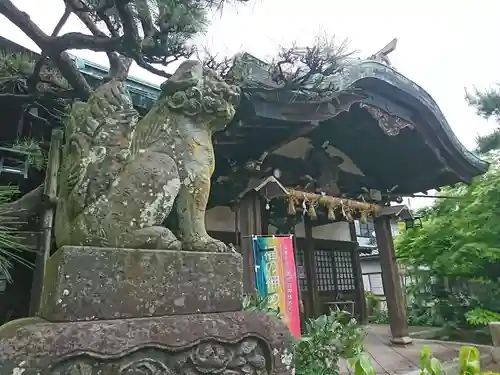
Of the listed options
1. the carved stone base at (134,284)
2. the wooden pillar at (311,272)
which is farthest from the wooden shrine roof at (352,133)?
the carved stone base at (134,284)

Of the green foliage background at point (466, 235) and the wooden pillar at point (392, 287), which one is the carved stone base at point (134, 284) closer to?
the wooden pillar at point (392, 287)

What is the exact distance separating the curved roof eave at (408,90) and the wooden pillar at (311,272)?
3.42 meters

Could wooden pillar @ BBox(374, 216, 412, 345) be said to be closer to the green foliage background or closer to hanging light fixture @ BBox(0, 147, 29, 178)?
the green foliage background

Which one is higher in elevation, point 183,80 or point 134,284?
point 183,80

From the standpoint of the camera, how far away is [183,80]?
213cm

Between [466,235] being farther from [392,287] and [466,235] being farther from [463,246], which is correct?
[392,287]

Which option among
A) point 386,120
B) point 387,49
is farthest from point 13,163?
point 387,49

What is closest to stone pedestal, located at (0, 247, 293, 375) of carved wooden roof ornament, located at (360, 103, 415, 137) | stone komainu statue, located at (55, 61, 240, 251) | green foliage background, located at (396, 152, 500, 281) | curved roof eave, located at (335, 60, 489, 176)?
stone komainu statue, located at (55, 61, 240, 251)

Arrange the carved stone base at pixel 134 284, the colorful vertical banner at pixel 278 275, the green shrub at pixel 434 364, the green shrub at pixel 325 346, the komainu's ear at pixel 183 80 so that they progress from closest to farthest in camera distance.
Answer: the carved stone base at pixel 134 284 < the komainu's ear at pixel 183 80 < the green shrub at pixel 434 364 < the green shrub at pixel 325 346 < the colorful vertical banner at pixel 278 275

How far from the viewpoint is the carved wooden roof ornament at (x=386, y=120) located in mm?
6043

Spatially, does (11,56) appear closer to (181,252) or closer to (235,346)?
(181,252)

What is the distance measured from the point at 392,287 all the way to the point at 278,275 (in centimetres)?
331

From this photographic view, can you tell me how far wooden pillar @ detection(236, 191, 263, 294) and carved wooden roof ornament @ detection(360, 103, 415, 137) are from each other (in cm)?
234

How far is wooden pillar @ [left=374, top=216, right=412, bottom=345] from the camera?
275 inches
